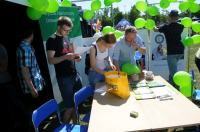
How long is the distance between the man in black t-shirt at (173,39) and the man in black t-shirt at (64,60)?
2.39 m

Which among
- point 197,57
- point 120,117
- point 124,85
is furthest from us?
point 197,57

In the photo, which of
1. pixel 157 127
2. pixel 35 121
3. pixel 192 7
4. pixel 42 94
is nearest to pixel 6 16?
pixel 42 94

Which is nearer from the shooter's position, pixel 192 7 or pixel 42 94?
pixel 42 94

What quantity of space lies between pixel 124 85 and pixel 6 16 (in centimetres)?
215

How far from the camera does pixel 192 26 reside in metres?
5.36

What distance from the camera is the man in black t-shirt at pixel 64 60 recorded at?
3340 millimetres

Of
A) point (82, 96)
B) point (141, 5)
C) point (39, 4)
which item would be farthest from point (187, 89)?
Answer: point (39, 4)

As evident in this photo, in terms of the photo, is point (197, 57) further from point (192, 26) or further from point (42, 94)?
point (42, 94)

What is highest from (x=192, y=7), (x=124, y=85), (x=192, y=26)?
(x=192, y=7)

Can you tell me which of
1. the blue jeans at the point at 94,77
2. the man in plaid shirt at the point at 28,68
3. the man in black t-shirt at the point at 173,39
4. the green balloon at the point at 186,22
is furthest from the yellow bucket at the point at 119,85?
the green balloon at the point at 186,22

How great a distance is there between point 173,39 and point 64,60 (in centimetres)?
275

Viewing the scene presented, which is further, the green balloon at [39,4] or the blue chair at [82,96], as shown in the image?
the green balloon at [39,4]

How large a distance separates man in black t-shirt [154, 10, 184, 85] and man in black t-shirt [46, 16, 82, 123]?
239 centimetres

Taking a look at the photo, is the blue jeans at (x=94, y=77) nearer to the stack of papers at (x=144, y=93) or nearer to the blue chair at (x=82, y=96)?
the blue chair at (x=82, y=96)
